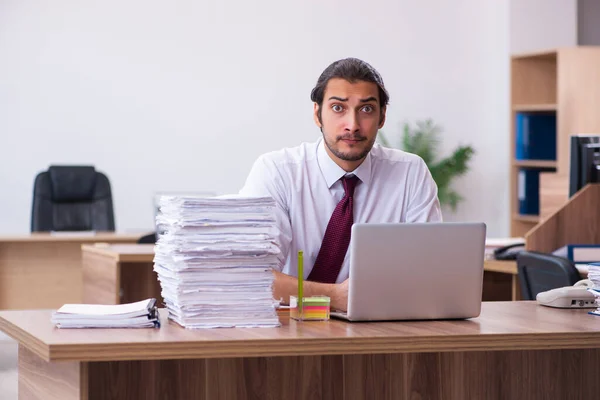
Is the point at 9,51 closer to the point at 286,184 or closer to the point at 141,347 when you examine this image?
the point at 286,184

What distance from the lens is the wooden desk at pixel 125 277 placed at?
16.3ft

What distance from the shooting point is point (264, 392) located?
244 cm

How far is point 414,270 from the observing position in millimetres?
2334

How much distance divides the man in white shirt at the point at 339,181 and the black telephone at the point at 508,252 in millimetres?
1854

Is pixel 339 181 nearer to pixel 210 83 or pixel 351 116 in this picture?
pixel 351 116

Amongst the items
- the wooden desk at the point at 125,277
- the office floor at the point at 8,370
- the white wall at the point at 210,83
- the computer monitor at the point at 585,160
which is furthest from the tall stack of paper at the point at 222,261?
the white wall at the point at 210,83

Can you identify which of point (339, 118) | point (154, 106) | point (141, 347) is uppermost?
point (154, 106)

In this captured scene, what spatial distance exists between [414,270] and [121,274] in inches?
131

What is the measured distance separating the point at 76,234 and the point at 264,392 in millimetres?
4228

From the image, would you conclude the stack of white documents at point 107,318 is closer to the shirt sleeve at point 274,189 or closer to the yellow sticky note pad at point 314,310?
the yellow sticky note pad at point 314,310

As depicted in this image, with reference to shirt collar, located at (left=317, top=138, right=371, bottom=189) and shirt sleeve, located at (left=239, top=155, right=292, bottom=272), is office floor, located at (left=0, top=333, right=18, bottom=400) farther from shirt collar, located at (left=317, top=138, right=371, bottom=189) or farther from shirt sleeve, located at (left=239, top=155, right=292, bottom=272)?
shirt collar, located at (left=317, top=138, right=371, bottom=189)

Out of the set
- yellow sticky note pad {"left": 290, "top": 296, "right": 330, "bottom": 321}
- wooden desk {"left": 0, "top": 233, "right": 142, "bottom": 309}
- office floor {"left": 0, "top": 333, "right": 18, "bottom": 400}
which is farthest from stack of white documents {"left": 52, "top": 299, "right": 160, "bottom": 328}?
wooden desk {"left": 0, "top": 233, "right": 142, "bottom": 309}

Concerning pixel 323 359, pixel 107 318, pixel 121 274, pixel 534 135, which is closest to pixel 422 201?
pixel 323 359

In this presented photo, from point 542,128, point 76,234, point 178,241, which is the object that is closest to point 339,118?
point 178,241
